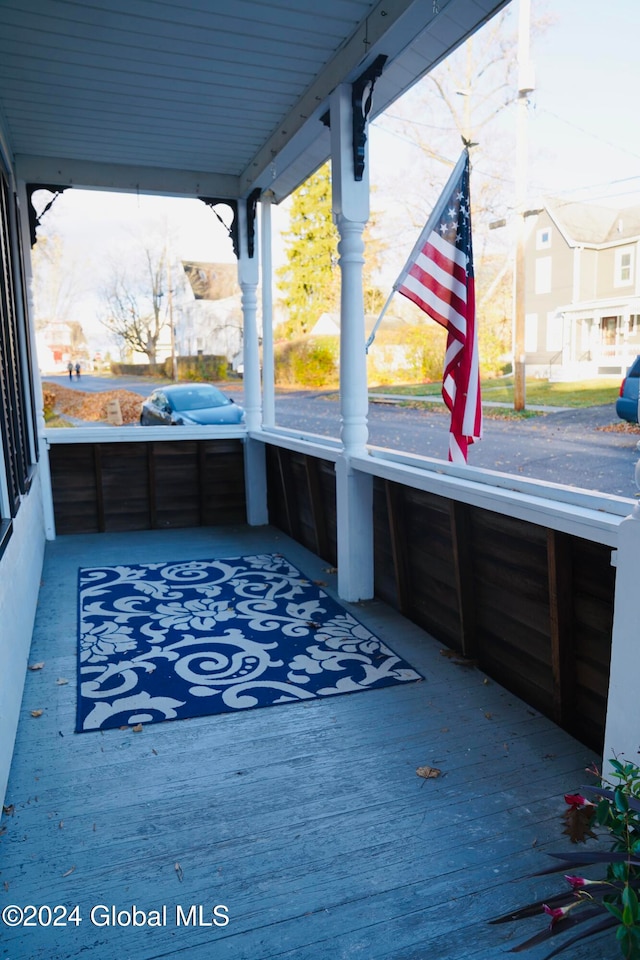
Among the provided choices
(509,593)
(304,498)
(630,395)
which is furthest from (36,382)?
(630,395)

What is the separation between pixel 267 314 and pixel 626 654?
469 cm

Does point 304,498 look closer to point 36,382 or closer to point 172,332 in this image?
point 172,332

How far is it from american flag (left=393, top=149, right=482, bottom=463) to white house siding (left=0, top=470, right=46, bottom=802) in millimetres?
1975

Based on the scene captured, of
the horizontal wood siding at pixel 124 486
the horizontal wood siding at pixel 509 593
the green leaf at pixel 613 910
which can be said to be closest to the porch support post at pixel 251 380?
the horizontal wood siding at pixel 124 486

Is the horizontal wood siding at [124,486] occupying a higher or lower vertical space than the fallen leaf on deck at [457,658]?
higher

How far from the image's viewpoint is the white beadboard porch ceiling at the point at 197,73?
3.21m

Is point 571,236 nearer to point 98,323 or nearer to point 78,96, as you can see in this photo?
point 78,96

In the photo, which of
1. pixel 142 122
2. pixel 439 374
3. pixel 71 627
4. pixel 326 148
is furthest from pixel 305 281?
pixel 71 627

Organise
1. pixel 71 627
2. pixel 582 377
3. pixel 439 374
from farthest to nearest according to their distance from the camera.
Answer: pixel 71 627, pixel 439 374, pixel 582 377

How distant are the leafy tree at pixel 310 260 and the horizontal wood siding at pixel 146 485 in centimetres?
154

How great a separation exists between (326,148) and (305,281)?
92 centimetres

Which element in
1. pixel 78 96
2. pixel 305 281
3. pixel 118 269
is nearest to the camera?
pixel 78 96

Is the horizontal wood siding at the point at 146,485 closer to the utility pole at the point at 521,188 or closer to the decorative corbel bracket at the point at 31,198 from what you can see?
the decorative corbel bracket at the point at 31,198

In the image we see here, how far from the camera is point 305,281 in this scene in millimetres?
5199
